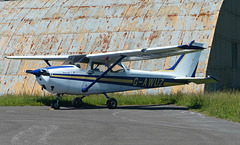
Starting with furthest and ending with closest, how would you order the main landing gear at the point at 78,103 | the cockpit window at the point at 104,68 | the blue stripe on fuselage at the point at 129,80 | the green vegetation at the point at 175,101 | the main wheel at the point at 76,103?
1. the main wheel at the point at 76,103
2. the cockpit window at the point at 104,68
3. the blue stripe on fuselage at the point at 129,80
4. the main landing gear at the point at 78,103
5. the green vegetation at the point at 175,101

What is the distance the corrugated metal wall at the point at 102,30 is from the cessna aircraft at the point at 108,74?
295 centimetres

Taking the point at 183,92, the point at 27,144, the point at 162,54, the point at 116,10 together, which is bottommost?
the point at 27,144

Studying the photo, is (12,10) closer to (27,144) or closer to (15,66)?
(15,66)

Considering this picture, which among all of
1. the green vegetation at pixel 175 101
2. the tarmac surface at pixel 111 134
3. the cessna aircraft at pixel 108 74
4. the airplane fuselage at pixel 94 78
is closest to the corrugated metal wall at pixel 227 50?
the green vegetation at pixel 175 101

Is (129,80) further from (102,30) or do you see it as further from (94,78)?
(102,30)

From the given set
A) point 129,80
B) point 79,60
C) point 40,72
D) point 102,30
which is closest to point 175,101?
point 129,80

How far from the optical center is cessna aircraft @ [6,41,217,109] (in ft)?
50.8

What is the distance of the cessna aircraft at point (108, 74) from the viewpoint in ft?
50.8

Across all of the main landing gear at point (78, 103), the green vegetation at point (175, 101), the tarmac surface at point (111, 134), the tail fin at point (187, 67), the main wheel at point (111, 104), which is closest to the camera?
the tarmac surface at point (111, 134)

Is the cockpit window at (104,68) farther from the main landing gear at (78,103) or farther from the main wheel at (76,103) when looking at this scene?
the main wheel at (76,103)

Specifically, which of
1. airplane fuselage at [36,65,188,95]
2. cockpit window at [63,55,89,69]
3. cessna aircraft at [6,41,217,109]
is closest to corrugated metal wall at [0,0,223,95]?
cessna aircraft at [6,41,217,109]

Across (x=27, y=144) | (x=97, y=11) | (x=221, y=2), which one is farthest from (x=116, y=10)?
(x=27, y=144)

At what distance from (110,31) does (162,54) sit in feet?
26.1

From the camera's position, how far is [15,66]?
24156 mm
